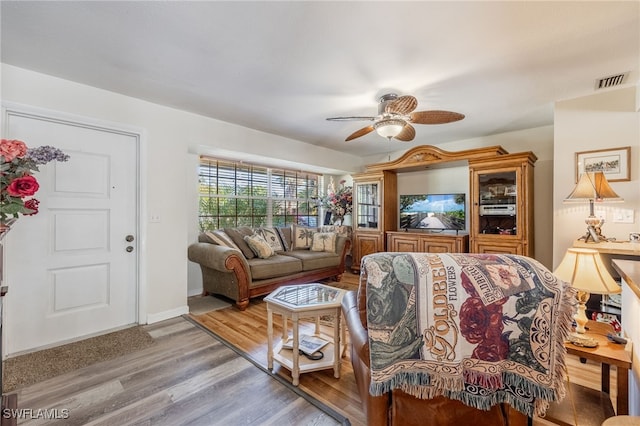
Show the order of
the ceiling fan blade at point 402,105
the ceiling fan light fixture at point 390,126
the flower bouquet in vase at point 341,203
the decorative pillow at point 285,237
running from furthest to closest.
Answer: the flower bouquet in vase at point 341,203 → the decorative pillow at point 285,237 → the ceiling fan light fixture at point 390,126 → the ceiling fan blade at point 402,105

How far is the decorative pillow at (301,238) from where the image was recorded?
4.53 meters

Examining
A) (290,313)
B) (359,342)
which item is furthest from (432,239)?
(359,342)

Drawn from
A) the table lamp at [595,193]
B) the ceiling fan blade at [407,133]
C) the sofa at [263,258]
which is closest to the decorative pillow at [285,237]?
the sofa at [263,258]

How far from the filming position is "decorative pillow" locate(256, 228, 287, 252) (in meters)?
4.15

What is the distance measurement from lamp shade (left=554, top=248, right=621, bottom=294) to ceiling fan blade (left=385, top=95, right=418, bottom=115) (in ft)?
4.64

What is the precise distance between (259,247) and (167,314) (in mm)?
1279

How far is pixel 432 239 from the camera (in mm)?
4035

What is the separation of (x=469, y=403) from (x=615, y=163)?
282cm

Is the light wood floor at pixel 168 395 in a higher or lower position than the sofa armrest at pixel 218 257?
lower

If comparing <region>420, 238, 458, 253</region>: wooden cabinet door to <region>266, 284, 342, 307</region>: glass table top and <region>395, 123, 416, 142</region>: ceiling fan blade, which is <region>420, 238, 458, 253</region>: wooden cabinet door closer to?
<region>395, 123, 416, 142</region>: ceiling fan blade

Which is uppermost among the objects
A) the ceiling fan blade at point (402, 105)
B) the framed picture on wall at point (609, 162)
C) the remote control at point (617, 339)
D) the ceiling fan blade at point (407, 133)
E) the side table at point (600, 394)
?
the ceiling fan blade at point (402, 105)

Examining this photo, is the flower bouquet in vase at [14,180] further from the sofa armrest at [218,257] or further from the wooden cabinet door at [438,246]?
the wooden cabinet door at [438,246]

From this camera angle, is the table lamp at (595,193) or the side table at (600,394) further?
the table lamp at (595,193)

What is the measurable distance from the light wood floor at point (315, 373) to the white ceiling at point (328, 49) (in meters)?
2.24
